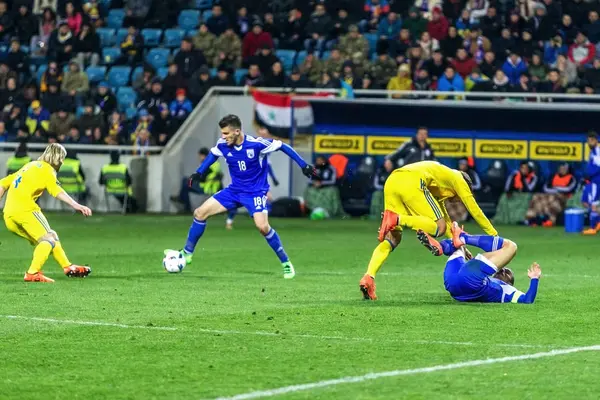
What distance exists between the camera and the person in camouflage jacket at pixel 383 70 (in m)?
31.4

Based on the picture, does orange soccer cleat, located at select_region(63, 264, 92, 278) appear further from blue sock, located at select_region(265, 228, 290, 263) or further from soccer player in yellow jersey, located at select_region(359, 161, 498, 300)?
soccer player in yellow jersey, located at select_region(359, 161, 498, 300)

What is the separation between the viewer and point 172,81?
3319cm

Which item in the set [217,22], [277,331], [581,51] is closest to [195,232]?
[277,331]

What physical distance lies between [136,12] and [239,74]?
4.32 m

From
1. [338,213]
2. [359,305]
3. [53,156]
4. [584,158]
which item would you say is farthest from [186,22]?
[359,305]

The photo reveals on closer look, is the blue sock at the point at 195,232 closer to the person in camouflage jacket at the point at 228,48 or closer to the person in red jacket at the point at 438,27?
the person in red jacket at the point at 438,27

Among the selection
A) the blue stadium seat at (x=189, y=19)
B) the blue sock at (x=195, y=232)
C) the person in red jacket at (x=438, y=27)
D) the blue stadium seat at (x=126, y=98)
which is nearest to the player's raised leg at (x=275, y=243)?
the blue sock at (x=195, y=232)

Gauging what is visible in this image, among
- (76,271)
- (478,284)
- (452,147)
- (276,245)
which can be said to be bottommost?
(76,271)

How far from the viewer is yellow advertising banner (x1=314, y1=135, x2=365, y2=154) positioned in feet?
106

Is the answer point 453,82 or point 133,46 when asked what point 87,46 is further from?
point 453,82

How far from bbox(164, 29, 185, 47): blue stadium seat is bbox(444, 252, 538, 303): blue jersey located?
22.9 m

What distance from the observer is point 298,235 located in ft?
84.3

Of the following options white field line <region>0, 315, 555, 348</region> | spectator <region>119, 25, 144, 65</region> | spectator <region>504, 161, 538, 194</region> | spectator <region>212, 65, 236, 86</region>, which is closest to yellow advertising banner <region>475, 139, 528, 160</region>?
spectator <region>504, 161, 538, 194</region>

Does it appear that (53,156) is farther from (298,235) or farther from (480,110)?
(480,110)
